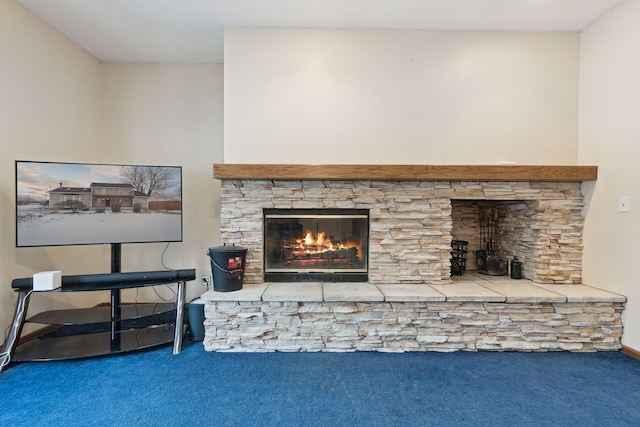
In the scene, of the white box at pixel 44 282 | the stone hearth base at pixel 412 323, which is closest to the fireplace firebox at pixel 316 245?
the stone hearth base at pixel 412 323

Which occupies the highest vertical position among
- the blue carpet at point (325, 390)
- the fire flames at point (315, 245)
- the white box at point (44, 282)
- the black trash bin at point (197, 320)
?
the fire flames at point (315, 245)

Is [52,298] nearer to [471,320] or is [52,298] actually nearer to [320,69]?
[320,69]

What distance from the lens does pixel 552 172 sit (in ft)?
7.92

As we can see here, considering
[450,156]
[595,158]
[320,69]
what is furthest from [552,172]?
[320,69]

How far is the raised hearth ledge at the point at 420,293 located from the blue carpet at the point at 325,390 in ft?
Answer: 1.32

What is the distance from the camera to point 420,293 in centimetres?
224

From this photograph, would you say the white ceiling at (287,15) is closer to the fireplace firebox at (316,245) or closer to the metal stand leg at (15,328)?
the fireplace firebox at (316,245)

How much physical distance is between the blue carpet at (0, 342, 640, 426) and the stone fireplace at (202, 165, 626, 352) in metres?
0.15

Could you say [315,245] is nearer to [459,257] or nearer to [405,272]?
[405,272]

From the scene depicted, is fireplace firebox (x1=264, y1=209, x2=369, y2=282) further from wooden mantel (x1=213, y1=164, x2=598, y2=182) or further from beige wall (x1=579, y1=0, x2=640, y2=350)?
beige wall (x1=579, y1=0, x2=640, y2=350)

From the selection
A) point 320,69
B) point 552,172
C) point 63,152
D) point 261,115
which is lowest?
point 552,172

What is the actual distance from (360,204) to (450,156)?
34.9 inches

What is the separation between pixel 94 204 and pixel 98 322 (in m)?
0.88

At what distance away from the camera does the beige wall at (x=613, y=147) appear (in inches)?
84.0
